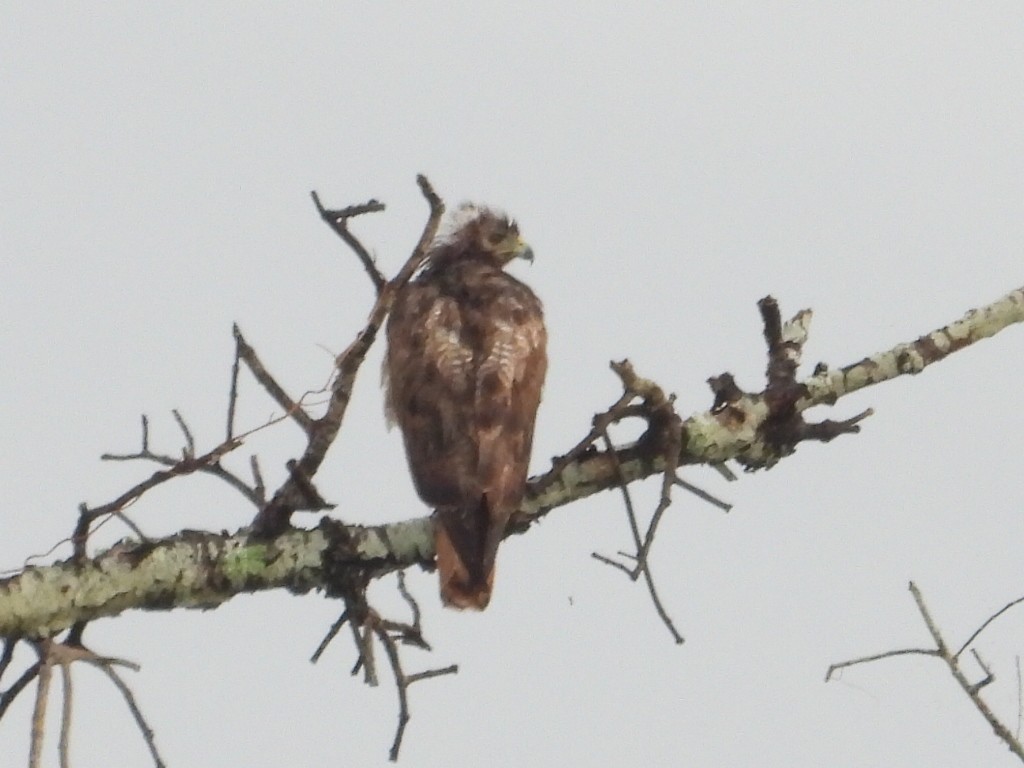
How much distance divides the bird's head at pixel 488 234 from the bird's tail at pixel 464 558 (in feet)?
8.88

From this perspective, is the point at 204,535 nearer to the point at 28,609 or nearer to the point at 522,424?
the point at 28,609

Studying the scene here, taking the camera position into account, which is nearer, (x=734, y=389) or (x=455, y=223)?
(x=734, y=389)

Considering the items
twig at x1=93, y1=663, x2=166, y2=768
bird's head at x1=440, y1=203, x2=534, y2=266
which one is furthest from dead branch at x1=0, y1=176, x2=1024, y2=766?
bird's head at x1=440, y1=203, x2=534, y2=266

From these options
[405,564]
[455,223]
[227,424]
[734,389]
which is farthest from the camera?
[455,223]

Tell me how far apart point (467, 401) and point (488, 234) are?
7.47ft

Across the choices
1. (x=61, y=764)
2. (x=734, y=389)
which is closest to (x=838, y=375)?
(x=734, y=389)

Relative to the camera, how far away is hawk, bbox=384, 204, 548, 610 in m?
5.13

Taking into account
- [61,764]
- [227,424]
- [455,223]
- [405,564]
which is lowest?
[61,764]

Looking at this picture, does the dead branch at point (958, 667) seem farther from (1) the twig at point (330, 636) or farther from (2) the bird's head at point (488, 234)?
(2) the bird's head at point (488, 234)

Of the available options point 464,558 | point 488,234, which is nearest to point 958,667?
point 464,558

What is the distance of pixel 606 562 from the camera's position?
4.48 m

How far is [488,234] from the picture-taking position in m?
7.70

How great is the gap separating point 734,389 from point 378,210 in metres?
1.60

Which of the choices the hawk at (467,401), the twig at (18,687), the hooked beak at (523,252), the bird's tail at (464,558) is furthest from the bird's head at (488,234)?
the twig at (18,687)
